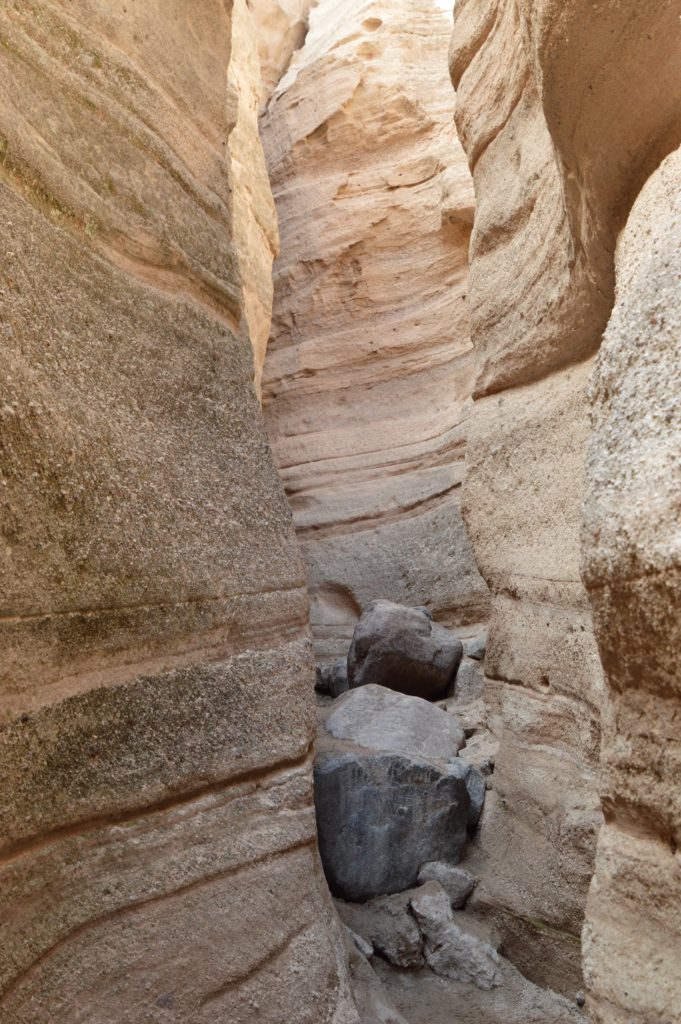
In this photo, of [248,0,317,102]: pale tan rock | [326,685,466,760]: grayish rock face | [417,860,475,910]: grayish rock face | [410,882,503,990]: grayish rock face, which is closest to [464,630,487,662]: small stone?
[326,685,466,760]: grayish rock face

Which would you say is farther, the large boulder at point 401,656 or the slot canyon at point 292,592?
the large boulder at point 401,656

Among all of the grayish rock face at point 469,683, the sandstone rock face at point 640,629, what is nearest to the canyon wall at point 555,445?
the sandstone rock face at point 640,629

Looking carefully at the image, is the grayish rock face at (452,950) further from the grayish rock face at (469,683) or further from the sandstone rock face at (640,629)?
the grayish rock face at (469,683)

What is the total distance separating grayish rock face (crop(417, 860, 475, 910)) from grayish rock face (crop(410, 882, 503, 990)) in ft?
0.28

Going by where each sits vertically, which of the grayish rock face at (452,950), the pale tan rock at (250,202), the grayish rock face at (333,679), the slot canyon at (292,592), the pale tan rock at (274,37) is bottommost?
the grayish rock face at (452,950)

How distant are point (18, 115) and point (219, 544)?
1.29m

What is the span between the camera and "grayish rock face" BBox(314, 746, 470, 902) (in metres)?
2.97

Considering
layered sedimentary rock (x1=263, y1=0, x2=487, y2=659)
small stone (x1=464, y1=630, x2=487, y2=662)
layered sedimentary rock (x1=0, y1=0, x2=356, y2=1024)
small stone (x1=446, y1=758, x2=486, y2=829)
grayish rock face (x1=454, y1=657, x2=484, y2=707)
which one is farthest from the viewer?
layered sedimentary rock (x1=263, y1=0, x2=487, y2=659)

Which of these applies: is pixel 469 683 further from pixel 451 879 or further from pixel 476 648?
pixel 451 879

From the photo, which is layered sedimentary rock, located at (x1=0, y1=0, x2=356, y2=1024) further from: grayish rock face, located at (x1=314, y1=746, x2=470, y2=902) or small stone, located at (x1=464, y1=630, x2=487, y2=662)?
small stone, located at (x1=464, y1=630, x2=487, y2=662)

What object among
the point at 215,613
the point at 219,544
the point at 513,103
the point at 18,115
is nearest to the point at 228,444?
the point at 219,544

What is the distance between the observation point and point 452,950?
9.20ft

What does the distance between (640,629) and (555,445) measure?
1618 mm

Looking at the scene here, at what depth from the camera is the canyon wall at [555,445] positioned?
152 centimetres
